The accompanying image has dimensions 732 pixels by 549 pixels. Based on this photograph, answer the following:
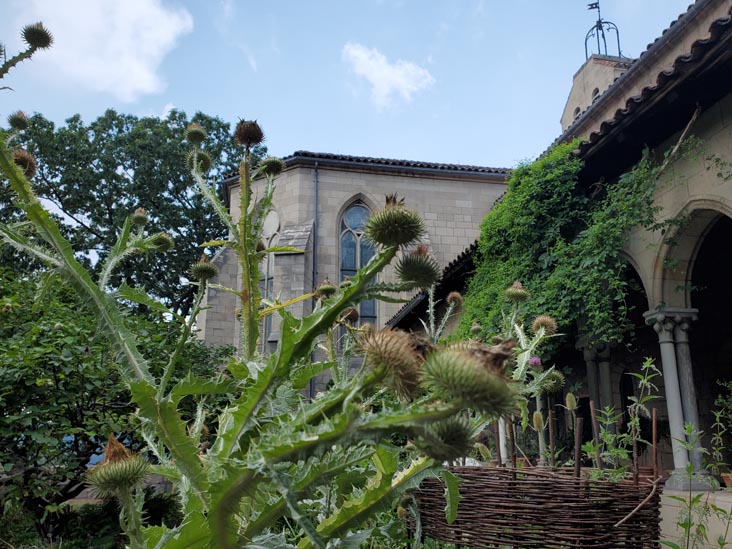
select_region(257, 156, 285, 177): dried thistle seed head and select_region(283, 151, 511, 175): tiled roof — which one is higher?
select_region(283, 151, 511, 175): tiled roof

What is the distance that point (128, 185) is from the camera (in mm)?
25016

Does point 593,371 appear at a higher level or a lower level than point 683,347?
lower

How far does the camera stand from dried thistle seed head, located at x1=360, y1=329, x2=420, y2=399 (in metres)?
1.10

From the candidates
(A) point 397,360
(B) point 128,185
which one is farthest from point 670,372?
(B) point 128,185

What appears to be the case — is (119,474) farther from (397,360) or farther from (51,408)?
(51,408)

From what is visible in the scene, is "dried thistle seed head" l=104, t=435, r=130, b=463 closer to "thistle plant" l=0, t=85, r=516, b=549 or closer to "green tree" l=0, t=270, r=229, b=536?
"thistle plant" l=0, t=85, r=516, b=549

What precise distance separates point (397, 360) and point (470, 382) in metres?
0.22

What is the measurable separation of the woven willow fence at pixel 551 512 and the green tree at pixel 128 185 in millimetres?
22923

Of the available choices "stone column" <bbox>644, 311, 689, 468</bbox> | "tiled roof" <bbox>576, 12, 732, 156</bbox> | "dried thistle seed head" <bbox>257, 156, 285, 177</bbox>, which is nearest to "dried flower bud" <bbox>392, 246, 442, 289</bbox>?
"dried thistle seed head" <bbox>257, 156, 285, 177</bbox>

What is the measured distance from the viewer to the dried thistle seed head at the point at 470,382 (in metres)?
0.89

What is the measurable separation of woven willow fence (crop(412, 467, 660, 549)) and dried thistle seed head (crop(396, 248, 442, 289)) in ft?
2.82

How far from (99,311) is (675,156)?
629cm

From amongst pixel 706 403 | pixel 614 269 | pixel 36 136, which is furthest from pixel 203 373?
pixel 36 136

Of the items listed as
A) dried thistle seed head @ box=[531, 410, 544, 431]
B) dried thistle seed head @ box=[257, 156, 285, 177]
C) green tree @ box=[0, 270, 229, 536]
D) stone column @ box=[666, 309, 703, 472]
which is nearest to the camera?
dried thistle seed head @ box=[531, 410, 544, 431]
